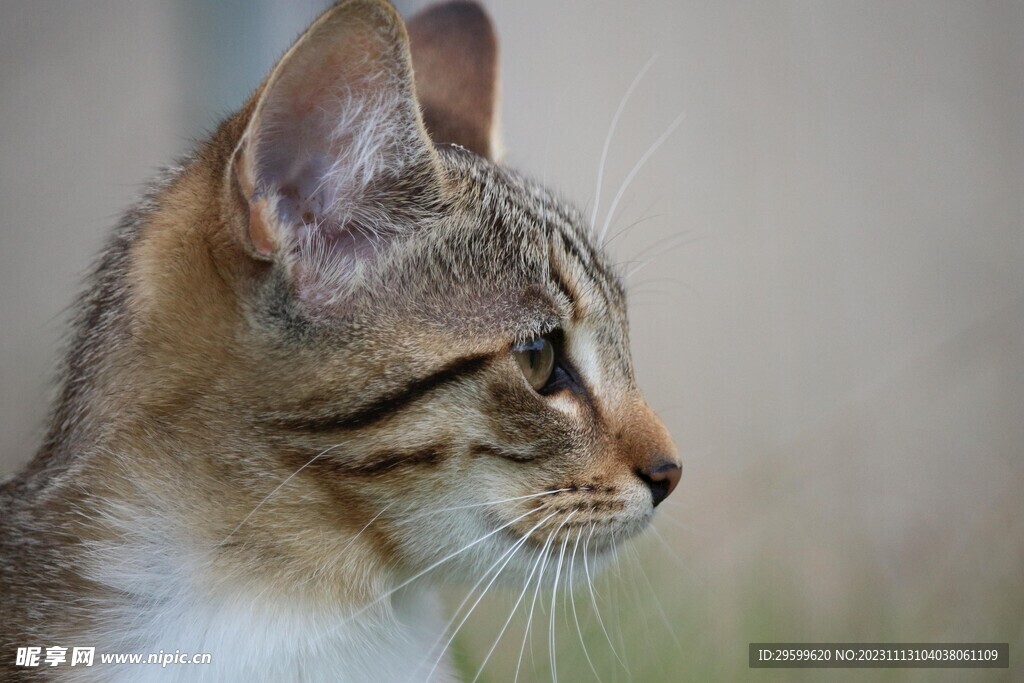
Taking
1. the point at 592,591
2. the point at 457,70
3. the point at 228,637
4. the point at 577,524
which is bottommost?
the point at 592,591

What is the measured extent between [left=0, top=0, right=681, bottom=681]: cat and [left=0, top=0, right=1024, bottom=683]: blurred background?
0.59m

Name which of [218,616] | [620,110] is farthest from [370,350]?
[620,110]

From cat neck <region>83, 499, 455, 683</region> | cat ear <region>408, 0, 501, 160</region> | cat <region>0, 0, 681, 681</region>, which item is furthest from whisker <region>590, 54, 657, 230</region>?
cat neck <region>83, 499, 455, 683</region>

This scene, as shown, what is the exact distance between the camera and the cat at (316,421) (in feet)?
4.07

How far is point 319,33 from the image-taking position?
1.16 meters

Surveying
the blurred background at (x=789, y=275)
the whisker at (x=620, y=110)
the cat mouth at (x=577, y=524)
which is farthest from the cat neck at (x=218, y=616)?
the whisker at (x=620, y=110)

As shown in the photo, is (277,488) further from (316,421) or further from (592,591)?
(592,591)

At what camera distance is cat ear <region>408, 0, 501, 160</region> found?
177cm

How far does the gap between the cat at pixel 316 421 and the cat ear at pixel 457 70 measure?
43 centimetres

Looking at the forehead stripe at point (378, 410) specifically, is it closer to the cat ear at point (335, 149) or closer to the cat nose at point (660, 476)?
the cat ear at point (335, 149)

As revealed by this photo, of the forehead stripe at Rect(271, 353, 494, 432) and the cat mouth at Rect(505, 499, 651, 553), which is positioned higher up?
the forehead stripe at Rect(271, 353, 494, 432)

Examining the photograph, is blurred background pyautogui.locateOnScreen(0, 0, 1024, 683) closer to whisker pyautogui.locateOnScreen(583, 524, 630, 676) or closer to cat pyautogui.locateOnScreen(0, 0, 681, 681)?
whisker pyautogui.locateOnScreen(583, 524, 630, 676)

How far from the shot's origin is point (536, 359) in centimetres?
135

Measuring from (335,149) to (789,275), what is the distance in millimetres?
1255
